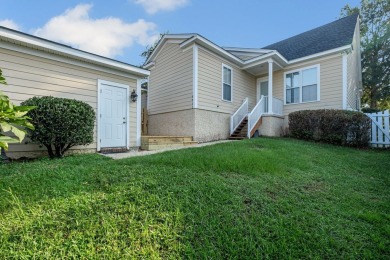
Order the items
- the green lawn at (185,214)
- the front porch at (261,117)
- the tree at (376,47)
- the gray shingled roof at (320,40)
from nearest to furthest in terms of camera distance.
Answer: the green lawn at (185,214) → the front porch at (261,117) → the gray shingled roof at (320,40) → the tree at (376,47)

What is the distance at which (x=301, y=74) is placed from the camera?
34.4 ft

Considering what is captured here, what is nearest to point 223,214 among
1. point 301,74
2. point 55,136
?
point 55,136

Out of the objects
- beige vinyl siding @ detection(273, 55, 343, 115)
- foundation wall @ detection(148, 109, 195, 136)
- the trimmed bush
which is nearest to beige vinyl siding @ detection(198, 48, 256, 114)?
foundation wall @ detection(148, 109, 195, 136)

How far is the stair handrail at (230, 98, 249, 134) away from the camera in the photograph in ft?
32.4

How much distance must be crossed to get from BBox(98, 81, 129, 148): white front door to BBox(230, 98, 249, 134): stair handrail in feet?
15.9

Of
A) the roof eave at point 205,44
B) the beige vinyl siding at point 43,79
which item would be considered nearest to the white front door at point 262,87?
the roof eave at point 205,44

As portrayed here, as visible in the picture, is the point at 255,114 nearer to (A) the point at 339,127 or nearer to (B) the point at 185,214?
(A) the point at 339,127

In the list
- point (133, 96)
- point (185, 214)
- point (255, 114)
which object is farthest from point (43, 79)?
point (255, 114)

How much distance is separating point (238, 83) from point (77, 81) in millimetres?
7274

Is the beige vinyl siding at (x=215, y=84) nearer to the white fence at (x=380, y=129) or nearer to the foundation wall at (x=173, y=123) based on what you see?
the foundation wall at (x=173, y=123)

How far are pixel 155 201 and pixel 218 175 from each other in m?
1.41

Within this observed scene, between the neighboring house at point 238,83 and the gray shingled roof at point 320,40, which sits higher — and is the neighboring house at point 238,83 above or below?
below

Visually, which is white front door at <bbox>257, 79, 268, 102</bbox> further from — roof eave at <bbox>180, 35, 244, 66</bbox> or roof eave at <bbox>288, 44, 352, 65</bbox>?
roof eave at <bbox>180, 35, 244, 66</bbox>

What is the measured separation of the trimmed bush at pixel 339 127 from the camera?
8031 mm
